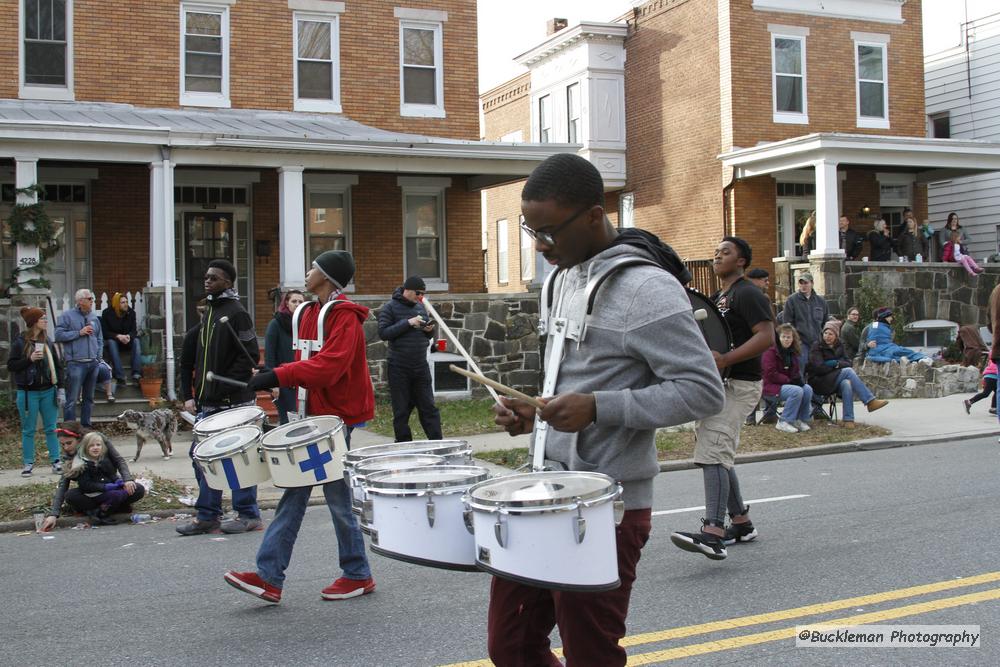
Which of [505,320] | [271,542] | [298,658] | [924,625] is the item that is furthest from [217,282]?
[505,320]

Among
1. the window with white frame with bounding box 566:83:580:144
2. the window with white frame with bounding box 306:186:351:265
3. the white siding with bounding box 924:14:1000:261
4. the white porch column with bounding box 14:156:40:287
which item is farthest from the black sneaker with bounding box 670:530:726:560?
the white siding with bounding box 924:14:1000:261

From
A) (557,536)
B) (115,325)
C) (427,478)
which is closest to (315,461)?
(427,478)

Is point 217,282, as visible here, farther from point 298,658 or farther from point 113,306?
point 113,306

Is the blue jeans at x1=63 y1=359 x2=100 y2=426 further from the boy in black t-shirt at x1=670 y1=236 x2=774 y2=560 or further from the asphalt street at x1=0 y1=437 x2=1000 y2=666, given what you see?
the boy in black t-shirt at x1=670 y1=236 x2=774 y2=560

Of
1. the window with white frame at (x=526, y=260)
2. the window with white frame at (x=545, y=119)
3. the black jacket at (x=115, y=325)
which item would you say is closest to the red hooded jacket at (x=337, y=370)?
the black jacket at (x=115, y=325)

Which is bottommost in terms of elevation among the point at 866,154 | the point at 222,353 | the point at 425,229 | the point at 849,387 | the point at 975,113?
the point at 849,387

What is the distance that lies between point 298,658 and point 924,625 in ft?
10.5

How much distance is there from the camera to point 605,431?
3.28 metres

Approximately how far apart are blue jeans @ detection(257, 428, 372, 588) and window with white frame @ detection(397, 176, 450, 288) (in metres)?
15.5

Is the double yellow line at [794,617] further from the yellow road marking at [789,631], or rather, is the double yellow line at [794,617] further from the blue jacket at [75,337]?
the blue jacket at [75,337]

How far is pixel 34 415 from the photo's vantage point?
1173 cm

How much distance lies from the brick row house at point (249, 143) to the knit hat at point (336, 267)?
11.1 m

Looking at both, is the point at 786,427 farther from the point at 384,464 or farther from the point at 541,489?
the point at 541,489

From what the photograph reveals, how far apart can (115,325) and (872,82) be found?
61.9 feet
